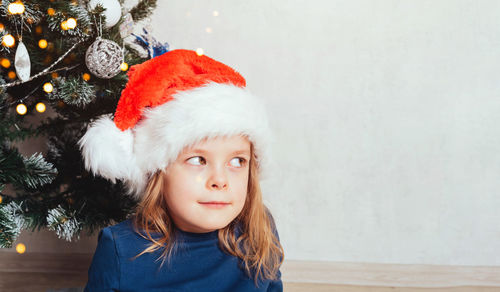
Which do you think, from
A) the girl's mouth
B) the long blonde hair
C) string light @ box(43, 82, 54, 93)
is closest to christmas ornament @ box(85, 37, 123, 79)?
string light @ box(43, 82, 54, 93)

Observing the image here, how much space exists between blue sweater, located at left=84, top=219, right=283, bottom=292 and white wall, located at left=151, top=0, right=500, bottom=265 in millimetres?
622

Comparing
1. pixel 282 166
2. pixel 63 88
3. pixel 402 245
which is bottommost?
pixel 402 245

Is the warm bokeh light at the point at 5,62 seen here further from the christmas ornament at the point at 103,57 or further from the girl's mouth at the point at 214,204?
the girl's mouth at the point at 214,204

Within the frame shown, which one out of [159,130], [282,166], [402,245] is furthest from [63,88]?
[402,245]

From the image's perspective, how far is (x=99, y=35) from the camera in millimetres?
955

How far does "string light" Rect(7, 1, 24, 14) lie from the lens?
82cm

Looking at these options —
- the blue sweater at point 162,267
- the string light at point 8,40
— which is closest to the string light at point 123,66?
the string light at point 8,40

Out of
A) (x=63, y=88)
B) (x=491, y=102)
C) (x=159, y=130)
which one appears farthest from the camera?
(x=491, y=102)

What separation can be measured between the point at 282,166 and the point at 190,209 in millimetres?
729

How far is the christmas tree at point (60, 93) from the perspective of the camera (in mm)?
894

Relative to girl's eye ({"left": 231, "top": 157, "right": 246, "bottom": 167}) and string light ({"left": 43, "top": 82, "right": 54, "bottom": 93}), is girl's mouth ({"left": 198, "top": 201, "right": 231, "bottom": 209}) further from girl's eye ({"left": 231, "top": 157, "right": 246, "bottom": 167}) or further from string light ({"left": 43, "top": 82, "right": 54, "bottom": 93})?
string light ({"left": 43, "top": 82, "right": 54, "bottom": 93})

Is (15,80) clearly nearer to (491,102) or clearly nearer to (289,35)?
(289,35)

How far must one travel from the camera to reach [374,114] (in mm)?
1427

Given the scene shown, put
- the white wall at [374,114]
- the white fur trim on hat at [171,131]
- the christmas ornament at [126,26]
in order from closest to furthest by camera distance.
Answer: the white fur trim on hat at [171,131], the christmas ornament at [126,26], the white wall at [374,114]
